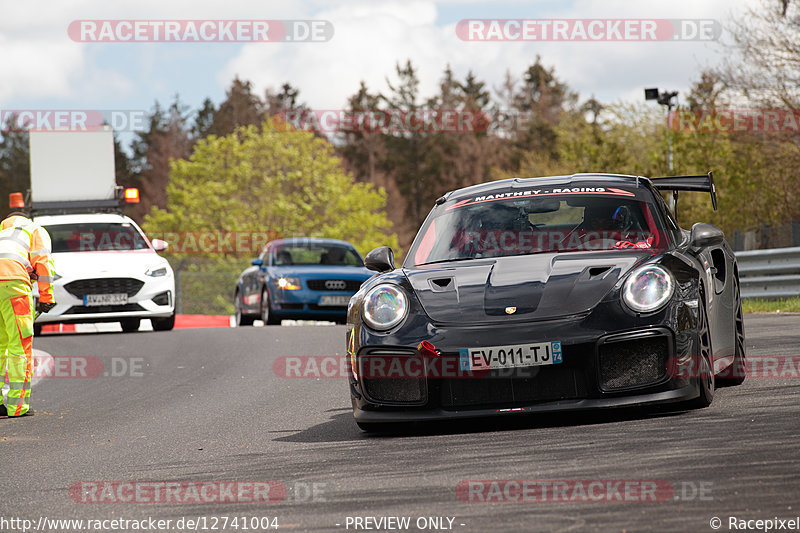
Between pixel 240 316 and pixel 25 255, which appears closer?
pixel 25 255

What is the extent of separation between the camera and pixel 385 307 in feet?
22.0

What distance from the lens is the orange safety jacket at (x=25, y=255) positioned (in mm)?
9641

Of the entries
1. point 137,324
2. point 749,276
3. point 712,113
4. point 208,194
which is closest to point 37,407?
point 137,324

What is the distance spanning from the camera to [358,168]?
8512 centimetres

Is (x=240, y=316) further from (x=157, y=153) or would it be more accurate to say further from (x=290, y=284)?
(x=157, y=153)

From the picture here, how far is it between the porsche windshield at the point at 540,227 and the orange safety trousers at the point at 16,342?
353 cm

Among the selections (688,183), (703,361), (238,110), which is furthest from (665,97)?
(238,110)

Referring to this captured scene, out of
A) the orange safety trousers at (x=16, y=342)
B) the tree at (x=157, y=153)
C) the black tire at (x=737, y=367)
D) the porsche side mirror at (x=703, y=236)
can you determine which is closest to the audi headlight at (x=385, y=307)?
the porsche side mirror at (x=703, y=236)

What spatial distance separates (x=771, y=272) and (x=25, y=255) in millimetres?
14293

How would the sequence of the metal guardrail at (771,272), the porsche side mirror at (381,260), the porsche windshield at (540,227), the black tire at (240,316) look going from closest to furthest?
the porsche windshield at (540,227) → the porsche side mirror at (381,260) → the metal guardrail at (771,272) → the black tire at (240,316)

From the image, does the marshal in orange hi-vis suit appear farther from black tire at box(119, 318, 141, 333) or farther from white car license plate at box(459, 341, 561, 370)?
black tire at box(119, 318, 141, 333)

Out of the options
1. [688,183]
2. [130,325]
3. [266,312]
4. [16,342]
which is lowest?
[130,325]

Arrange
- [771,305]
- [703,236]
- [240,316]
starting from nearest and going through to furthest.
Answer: [703,236], [771,305], [240,316]

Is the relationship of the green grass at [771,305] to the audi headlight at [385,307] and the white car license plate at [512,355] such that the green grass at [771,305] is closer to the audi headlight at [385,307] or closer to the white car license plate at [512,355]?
the audi headlight at [385,307]
